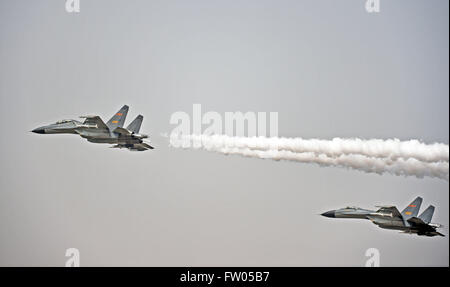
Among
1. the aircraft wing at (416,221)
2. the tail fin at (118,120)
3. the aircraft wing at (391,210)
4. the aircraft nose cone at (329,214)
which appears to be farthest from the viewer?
the aircraft nose cone at (329,214)

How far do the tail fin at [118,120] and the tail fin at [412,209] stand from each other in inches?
1027

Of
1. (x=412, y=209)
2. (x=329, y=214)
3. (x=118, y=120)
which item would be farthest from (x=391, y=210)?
(x=118, y=120)

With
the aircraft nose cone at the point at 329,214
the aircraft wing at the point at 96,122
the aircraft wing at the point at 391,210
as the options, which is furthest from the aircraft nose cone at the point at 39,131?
the aircraft wing at the point at 391,210

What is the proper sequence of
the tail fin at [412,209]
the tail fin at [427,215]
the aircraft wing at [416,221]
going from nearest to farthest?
the aircraft wing at [416,221] < the tail fin at [412,209] < the tail fin at [427,215]

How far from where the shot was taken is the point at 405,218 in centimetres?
7288

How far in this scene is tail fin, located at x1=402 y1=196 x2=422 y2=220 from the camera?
242 feet

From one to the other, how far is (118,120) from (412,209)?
88.8 feet

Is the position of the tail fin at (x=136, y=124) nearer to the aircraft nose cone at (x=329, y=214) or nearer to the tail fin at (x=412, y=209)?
the aircraft nose cone at (x=329, y=214)

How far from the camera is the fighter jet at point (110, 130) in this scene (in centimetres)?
7212

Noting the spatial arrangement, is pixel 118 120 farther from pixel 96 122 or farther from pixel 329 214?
pixel 329 214
